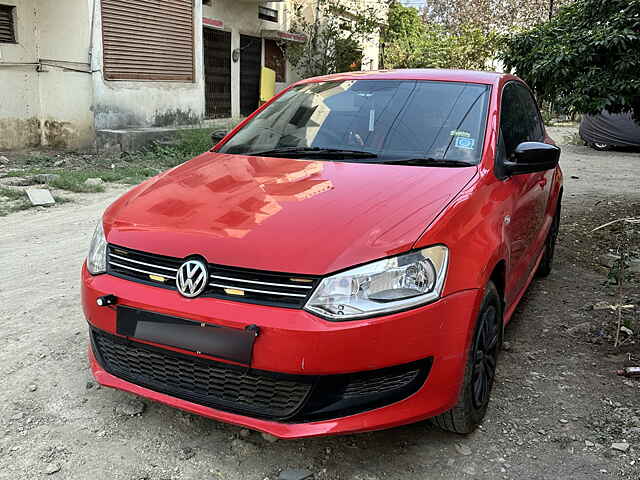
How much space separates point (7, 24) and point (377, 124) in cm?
868

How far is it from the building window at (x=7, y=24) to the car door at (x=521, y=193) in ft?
28.0

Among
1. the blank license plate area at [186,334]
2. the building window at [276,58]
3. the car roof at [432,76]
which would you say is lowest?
the blank license plate area at [186,334]

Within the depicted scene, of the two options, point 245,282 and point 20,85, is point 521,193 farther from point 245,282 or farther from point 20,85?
point 20,85

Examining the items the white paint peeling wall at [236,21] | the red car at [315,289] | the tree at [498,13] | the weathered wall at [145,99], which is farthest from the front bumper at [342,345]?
the tree at [498,13]

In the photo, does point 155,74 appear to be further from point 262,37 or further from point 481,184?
point 481,184

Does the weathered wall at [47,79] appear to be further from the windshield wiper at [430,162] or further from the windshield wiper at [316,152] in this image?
the windshield wiper at [430,162]

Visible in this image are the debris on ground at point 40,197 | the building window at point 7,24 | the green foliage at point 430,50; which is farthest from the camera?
the green foliage at point 430,50

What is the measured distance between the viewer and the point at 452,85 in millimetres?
3453

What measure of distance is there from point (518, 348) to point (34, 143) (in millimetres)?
9362

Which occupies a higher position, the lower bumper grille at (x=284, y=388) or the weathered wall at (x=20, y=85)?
the weathered wall at (x=20, y=85)

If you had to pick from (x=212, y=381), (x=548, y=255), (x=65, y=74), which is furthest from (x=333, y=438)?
(x=65, y=74)

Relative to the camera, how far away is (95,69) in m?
10.1

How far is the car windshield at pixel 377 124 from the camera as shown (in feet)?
10.1

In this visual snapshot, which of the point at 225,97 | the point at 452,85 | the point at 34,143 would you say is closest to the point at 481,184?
the point at 452,85
